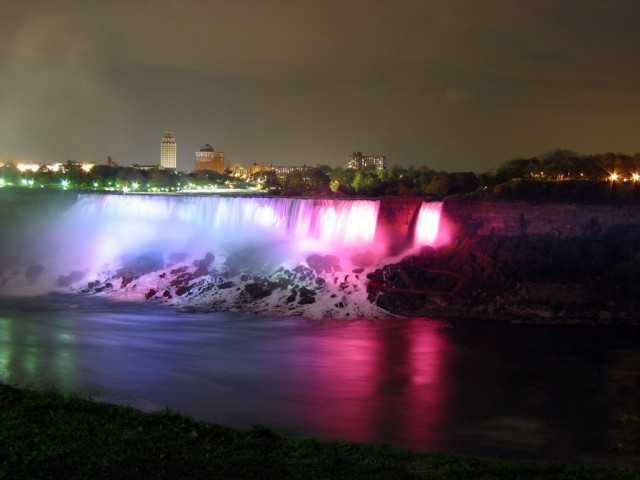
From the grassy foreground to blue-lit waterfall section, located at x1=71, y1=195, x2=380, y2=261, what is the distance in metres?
24.9

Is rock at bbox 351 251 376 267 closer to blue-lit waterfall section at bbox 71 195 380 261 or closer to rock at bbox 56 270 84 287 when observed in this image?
blue-lit waterfall section at bbox 71 195 380 261

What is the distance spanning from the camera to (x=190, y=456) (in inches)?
331

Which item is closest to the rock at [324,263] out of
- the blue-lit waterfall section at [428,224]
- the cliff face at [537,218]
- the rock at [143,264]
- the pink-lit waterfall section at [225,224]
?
the pink-lit waterfall section at [225,224]

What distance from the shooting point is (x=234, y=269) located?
110 feet

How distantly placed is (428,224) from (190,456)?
25857 millimetres

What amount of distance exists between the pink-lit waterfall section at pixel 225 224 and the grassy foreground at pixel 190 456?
24.1 metres

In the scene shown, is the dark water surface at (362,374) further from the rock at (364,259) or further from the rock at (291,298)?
the rock at (364,259)

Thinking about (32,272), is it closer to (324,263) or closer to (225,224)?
(225,224)

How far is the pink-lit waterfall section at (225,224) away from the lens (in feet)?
113

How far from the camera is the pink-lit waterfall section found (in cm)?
3453

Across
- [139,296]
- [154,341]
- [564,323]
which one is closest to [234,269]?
[139,296]

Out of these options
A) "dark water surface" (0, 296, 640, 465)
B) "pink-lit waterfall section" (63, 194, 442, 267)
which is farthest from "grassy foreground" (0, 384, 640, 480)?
"pink-lit waterfall section" (63, 194, 442, 267)

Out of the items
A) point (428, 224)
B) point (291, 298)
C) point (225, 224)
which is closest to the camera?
point (291, 298)

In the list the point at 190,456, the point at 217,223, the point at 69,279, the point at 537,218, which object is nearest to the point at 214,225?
the point at 217,223
